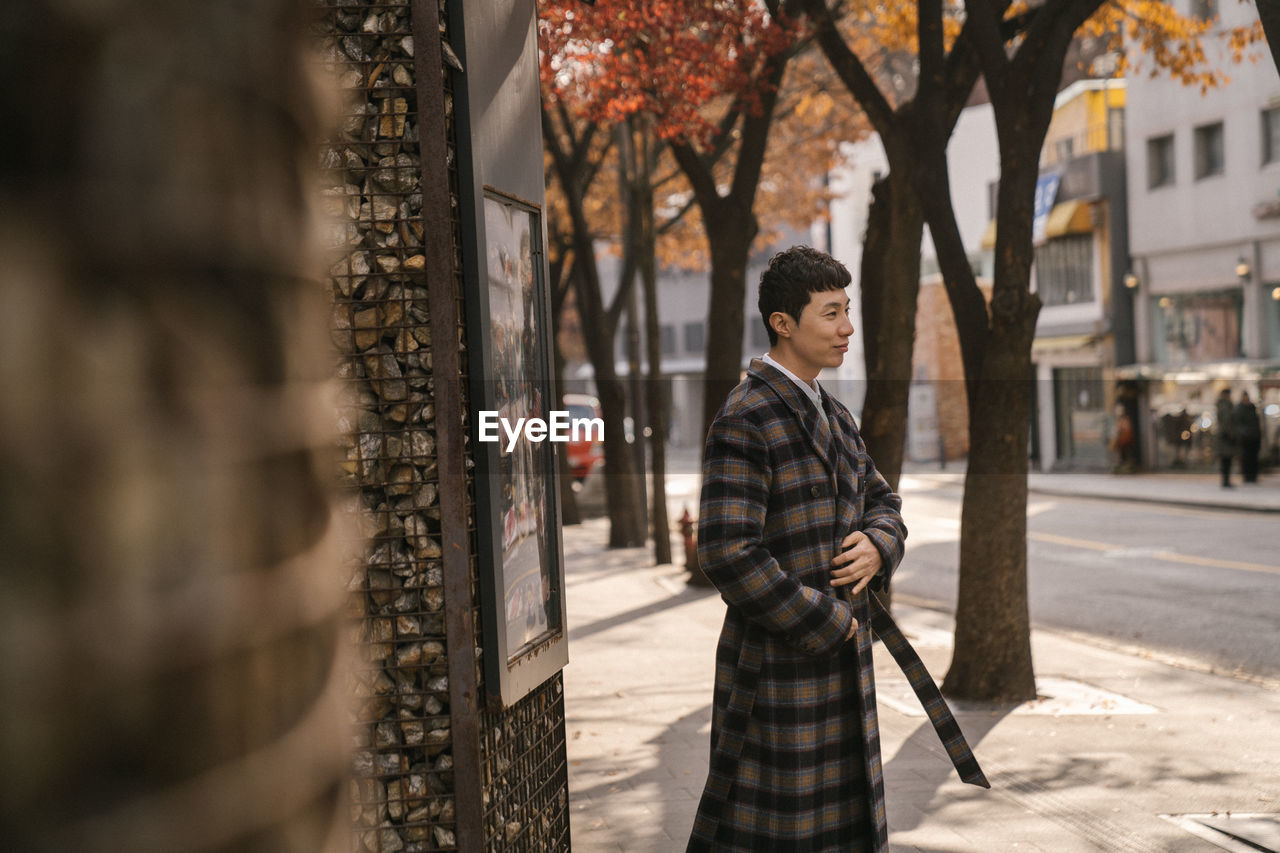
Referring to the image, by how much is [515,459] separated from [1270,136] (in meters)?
33.1

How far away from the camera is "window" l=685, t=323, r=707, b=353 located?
266 ft

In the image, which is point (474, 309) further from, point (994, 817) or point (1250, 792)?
point (1250, 792)

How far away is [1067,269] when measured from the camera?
4116 cm

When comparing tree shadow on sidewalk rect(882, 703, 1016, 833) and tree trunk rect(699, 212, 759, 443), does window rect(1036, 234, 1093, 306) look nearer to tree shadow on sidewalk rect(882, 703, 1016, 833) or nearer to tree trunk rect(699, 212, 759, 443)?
tree trunk rect(699, 212, 759, 443)

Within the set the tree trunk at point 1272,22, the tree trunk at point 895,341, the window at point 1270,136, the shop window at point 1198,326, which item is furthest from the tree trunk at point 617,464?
the window at point 1270,136

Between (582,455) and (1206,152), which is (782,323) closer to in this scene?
(582,455)

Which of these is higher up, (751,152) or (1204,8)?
(1204,8)

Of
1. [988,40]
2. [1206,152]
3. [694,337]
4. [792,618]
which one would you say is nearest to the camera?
[792,618]

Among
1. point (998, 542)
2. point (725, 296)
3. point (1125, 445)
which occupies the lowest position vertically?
point (1125, 445)

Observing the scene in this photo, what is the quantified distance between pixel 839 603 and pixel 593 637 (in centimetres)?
933

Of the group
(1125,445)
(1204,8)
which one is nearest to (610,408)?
(1125,445)

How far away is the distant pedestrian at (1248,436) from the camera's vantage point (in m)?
30.3

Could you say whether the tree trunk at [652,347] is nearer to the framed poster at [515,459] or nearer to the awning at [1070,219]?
the framed poster at [515,459]

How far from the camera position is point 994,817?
642 centimetres
